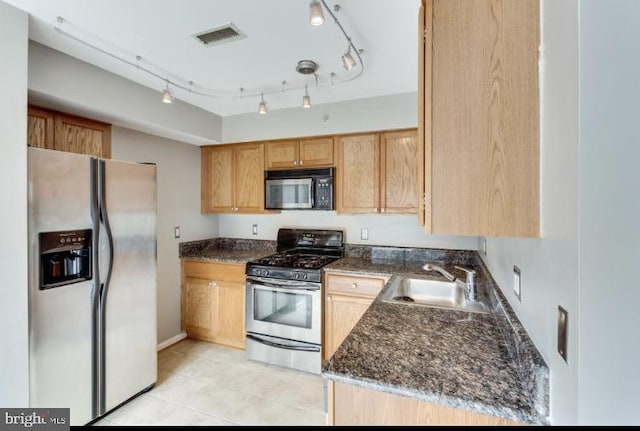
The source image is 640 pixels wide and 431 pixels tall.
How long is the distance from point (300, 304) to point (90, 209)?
176cm

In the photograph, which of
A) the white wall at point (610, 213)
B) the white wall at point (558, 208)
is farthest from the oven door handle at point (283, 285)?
the white wall at point (610, 213)

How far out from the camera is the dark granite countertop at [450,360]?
2.75ft

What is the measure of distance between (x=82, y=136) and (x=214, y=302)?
192 cm

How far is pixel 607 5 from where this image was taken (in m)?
0.59

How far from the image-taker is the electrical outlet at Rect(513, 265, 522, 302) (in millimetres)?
1144

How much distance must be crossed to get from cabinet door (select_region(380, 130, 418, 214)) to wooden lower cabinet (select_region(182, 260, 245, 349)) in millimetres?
1611

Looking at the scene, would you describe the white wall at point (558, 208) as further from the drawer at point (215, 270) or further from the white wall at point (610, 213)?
the drawer at point (215, 270)

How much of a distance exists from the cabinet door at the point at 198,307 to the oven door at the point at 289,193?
112cm

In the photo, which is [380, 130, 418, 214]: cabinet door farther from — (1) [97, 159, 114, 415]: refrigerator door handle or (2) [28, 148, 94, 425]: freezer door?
(2) [28, 148, 94, 425]: freezer door

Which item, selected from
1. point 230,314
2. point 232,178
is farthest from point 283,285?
point 232,178

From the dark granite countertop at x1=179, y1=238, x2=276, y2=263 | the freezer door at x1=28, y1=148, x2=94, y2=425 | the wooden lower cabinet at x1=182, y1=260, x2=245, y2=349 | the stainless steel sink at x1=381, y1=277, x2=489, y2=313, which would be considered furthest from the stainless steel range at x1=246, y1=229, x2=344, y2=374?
the freezer door at x1=28, y1=148, x2=94, y2=425

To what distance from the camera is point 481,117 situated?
931mm

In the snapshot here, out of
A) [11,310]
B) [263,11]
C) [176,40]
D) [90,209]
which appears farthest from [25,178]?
[263,11]

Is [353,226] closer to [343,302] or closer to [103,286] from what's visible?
[343,302]
